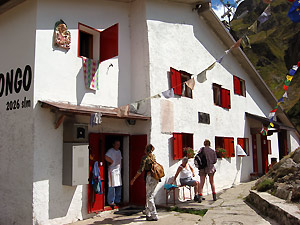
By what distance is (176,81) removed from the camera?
938 cm

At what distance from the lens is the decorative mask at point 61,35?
22.6ft

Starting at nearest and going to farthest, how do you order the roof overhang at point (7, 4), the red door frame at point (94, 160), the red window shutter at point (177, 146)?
the red door frame at point (94, 160), the roof overhang at point (7, 4), the red window shutter at point (177, 146)

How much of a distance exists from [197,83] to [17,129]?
6.51 meters

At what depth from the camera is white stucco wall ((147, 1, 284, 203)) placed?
8.70 metres

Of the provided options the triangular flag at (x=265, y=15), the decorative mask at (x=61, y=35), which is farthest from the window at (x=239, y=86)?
the decorative mask at (x=61, y=35)

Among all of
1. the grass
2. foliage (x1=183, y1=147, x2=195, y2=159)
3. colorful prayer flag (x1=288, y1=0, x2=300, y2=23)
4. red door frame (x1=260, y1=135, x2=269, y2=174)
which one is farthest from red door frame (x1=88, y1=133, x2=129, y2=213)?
red door frame (x1=260, y1=135, x2=269, y2=174)

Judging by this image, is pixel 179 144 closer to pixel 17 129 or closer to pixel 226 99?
pixel 226 99

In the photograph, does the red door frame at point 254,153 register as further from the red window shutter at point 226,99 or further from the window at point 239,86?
the red window shutter at point 226,99

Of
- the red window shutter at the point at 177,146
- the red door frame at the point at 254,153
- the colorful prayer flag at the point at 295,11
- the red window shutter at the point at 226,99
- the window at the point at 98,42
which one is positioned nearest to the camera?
the colorful prayer flag at the point at 295,11

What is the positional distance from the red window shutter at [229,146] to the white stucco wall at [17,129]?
314 inches

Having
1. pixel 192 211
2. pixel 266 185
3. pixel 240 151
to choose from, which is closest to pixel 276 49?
pixel 240 151

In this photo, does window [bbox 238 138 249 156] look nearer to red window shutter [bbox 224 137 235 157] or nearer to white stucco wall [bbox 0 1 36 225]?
red window shutter [bbox 224 137 235 157]

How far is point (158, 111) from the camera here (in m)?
8.51

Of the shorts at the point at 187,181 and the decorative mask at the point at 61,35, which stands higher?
the decorative mask at the point at 61,35
